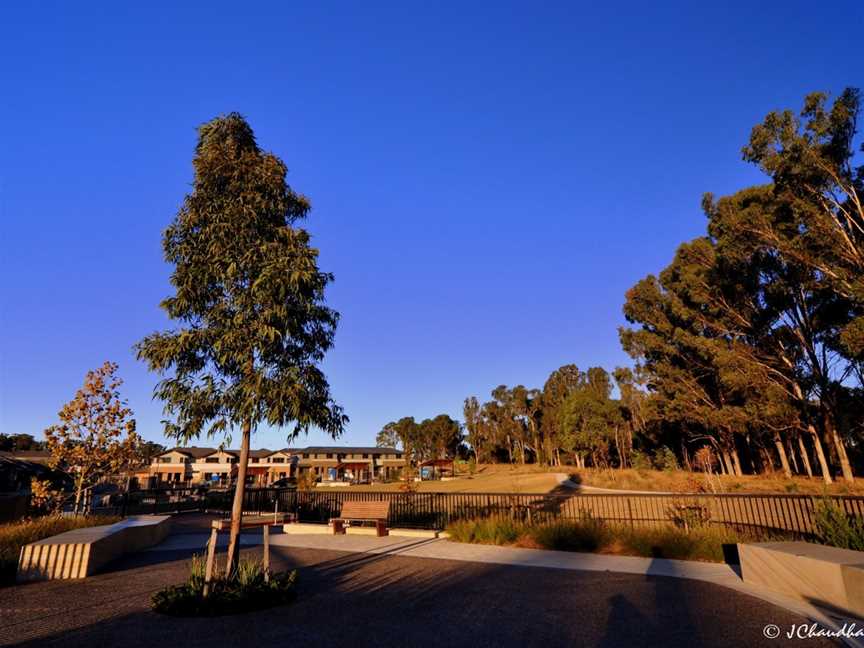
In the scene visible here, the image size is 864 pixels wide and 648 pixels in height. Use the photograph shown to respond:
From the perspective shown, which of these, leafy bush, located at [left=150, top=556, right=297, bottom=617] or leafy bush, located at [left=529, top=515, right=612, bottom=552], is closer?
leafy bush, located at [left=150, top=556, right=297, bottom=617]

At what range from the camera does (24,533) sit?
11195mm

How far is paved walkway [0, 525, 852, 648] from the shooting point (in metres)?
5.62

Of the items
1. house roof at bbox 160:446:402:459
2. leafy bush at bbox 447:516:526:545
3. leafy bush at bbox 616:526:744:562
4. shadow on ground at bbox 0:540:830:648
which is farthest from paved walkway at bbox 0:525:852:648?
house roof at bbox 160:446:402:459

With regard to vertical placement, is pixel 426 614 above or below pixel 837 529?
below

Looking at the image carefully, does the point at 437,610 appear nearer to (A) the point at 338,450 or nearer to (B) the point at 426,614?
(B) the point at 426,614

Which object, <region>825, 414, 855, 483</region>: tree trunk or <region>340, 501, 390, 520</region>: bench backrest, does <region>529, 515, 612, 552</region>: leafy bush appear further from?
<region>825, 414, 855, 483</region>: tree trunk

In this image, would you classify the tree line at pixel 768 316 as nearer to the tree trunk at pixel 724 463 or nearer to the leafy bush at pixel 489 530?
the tree trunk at pixel 724 463

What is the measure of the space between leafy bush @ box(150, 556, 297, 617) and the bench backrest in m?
7.92

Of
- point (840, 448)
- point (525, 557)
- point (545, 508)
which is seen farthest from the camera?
point (840, 448)

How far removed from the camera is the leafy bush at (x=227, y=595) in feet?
22.2

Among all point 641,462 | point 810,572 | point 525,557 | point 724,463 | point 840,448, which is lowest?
point 525,557

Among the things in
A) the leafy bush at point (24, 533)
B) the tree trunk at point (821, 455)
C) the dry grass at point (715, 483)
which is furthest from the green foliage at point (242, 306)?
the tree trunk at point (821, 455)

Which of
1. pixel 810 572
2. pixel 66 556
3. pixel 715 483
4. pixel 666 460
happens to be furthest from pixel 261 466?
pixel 810 572

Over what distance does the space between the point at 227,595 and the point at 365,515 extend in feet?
29.7
